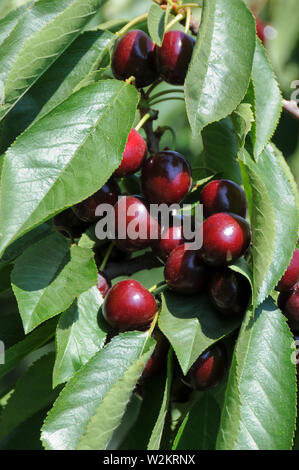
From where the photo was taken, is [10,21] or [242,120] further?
[10,21]

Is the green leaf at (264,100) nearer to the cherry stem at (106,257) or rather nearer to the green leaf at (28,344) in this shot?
the cherry stem at (106,257)

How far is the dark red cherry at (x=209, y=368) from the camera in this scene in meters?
0.88

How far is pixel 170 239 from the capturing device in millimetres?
953

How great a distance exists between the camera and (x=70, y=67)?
99cm

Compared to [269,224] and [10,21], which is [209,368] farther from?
[10,21]

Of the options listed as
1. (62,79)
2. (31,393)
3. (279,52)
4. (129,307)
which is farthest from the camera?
(279,52)

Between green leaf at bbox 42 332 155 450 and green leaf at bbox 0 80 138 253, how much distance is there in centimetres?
21

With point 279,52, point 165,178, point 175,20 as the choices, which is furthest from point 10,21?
point 279,52

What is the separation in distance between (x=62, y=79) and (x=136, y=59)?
0.39 ft

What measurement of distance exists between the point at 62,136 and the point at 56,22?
18 cm

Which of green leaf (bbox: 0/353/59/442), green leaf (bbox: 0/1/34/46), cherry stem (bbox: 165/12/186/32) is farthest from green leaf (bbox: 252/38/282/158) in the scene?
green leaf (bbox: 0/353/59/442)

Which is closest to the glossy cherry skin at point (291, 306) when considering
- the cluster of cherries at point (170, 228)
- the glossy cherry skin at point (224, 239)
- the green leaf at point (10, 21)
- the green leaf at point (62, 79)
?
the cluster of cherries at point (170, 228)

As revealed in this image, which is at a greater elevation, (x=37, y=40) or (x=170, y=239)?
(x=37, y=40)

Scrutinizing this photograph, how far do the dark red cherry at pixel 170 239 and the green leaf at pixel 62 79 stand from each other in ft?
0.81
